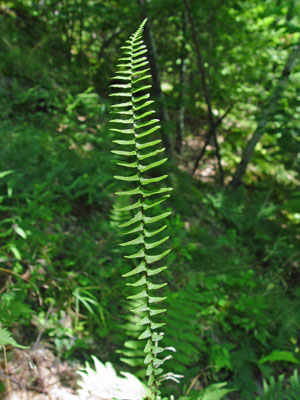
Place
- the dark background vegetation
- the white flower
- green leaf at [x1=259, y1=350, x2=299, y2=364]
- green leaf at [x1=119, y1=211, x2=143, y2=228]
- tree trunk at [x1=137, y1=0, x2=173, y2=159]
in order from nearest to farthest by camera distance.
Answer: green leaf at [x1=119, y1=211, x2=143, y2=228], the white flower, the dark background vegetation, green leaf at [x1=259, y1=350, x2=299, y2=364], tree trunk at [x1=137, y1=0, x2=173, y2=159]

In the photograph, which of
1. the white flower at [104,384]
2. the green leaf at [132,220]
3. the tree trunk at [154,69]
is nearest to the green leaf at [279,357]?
the white flower at [104,384]

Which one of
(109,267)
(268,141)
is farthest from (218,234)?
(268,141)

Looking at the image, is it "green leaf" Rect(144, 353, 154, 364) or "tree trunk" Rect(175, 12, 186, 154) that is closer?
"green leaf" Rect(144, 353, 154, 364)

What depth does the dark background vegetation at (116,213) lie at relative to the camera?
1986 millimetres

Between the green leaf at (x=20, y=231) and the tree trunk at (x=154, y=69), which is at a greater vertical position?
the tree trunk at (x=154, y=69)

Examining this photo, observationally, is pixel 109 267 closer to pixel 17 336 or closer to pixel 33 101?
pixel 17 336

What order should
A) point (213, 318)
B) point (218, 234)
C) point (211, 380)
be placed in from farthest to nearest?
point (218, 234) < point (213, 318) < point (211, 380)

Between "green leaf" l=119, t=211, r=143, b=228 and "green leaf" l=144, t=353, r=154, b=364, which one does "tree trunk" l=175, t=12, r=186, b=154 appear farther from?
"green leaf" l=144, t=353, r=154, b=364

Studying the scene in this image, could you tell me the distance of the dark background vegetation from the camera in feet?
6.52

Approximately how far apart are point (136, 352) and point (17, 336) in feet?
2.26

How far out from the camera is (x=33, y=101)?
13.2ft

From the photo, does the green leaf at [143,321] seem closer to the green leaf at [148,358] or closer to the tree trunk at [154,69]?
the green leaf at [148,358]

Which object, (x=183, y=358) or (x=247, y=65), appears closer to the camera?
(x=183, y=358)

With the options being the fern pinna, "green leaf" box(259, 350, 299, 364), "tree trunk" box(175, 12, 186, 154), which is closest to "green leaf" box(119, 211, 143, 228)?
the fern pinna
